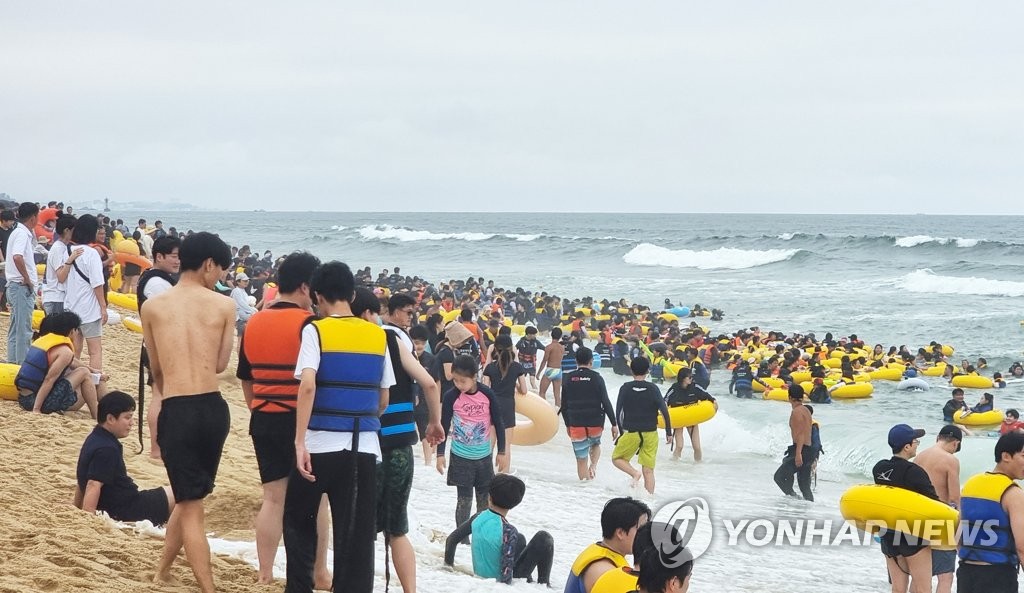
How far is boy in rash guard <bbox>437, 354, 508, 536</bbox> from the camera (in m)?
7.27

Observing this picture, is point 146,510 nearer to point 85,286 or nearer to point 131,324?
point 85,286

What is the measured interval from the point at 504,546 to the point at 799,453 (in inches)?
197

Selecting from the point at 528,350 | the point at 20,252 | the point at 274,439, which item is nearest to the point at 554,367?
the point at 528,350

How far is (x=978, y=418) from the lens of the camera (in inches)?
591

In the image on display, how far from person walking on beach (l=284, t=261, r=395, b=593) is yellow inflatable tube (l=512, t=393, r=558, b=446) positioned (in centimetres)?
587

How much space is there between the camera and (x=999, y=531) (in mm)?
5023

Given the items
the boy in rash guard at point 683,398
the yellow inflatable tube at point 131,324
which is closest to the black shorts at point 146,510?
the boy in rash guard at point 683,398

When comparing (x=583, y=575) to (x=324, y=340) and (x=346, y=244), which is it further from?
(x=346, y=244)

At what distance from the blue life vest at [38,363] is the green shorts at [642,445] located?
17.2ft

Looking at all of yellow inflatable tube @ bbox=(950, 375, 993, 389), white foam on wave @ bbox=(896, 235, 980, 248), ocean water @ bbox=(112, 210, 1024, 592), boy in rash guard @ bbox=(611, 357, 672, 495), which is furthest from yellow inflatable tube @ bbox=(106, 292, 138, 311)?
white foam on wave @ bbox=(896, 235, 980, 248)

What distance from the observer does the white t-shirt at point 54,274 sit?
8.12m

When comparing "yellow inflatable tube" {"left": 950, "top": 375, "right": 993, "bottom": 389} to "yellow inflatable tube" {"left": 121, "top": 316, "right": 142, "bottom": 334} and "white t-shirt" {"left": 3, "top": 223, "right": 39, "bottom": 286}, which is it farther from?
"white t-shirt" {"left": 3, "top": 223, "right": 39, "bottom": 286}

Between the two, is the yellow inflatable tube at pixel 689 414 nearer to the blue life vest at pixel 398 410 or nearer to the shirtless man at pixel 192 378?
the blue life vest at pixel 398 410

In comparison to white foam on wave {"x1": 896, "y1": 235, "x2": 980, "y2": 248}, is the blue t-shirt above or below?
below
